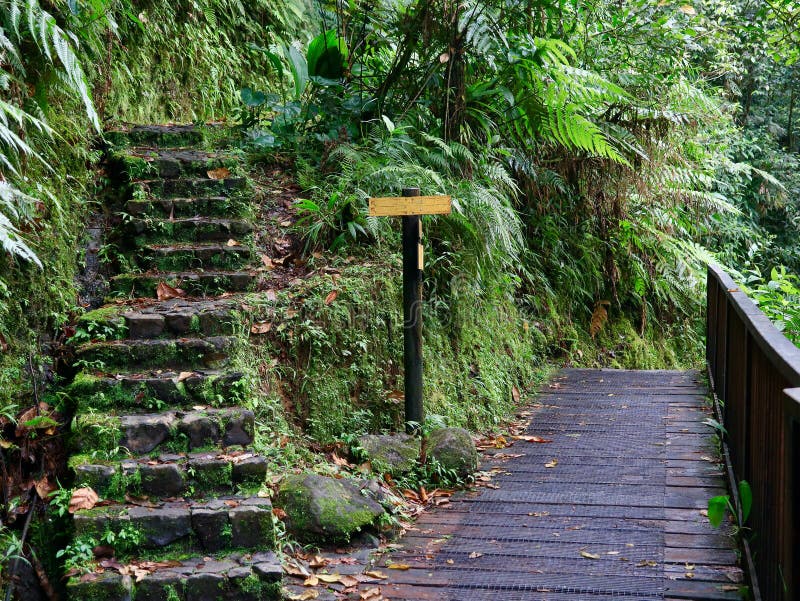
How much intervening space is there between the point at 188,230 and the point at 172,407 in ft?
6.21

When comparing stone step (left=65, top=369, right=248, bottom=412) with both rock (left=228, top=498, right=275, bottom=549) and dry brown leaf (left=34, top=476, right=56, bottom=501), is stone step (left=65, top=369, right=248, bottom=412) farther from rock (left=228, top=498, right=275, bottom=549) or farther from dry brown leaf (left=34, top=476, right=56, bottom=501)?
rock (left=228, top=498, right=275, bottom=549)

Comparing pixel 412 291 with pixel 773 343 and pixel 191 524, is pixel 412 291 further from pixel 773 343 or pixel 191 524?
pixel 773 343

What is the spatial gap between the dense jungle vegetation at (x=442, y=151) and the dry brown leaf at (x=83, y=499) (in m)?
0.33

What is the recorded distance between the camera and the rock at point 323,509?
405 cm

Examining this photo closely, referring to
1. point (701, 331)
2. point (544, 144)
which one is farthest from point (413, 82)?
point (701, 331)

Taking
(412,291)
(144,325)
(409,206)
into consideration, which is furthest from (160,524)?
(409,206)

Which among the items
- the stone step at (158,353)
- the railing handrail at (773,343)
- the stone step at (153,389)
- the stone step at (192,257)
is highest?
the stone step at (192,257)

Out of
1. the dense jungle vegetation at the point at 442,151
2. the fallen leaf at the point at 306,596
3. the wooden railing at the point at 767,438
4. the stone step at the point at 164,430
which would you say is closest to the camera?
the wooden railing at the point at 767,438

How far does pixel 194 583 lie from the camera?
3.41 m

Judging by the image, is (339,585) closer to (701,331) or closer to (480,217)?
(480,217)

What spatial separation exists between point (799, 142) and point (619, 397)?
11.3 m

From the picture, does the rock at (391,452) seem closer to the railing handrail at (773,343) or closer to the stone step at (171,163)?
the railing handrail at (773,343)

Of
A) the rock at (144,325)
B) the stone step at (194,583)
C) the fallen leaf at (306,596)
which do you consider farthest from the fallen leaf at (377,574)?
the rock at (144,325)

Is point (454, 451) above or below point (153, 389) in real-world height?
below
